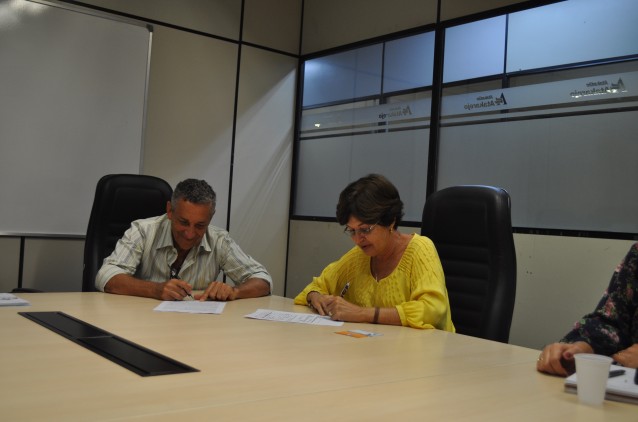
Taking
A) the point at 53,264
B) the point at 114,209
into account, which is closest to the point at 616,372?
the point at 114,209

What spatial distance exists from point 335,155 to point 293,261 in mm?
962

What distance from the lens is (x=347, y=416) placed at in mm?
1204

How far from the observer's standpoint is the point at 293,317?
7.72ft

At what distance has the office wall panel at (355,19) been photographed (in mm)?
4441

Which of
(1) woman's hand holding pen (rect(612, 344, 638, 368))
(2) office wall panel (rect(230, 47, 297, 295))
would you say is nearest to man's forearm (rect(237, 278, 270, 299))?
(1) woman's hand holding pen (rect(612, 344, 638, 368))

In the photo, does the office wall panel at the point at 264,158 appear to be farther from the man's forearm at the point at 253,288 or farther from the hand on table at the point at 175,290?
the hand on table at the point at 175,290

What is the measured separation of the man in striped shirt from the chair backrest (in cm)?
44

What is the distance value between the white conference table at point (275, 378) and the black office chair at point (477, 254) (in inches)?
16.3

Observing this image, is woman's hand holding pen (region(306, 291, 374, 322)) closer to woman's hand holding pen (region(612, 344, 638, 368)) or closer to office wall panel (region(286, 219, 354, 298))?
Answer: woman's hand holding pen (region(612, 344, 638, 368))

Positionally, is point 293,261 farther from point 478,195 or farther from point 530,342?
point 478,195

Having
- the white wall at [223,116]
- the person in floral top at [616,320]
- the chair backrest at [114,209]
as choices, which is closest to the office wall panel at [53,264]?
the white wall at [223,116]

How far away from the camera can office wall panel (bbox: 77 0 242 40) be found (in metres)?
4.36

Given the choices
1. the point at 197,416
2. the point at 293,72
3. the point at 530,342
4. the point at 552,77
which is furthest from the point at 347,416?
the point at 293,72

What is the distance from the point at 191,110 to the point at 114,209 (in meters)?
1.55
